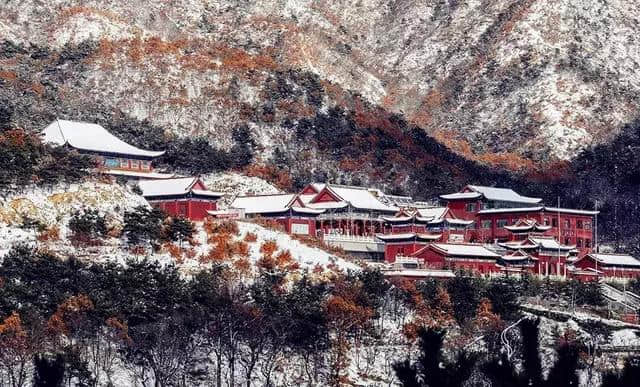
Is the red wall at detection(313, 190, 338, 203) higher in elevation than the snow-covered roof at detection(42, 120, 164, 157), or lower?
lower

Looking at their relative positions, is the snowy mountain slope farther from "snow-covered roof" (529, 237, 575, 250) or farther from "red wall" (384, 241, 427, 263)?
"snow-covered roof" (529, 237, 575, 250)

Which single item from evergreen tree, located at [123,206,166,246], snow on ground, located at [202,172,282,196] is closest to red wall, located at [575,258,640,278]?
snow on ground, located at [202,172,282,196]

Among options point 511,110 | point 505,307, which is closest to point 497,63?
point 511,110

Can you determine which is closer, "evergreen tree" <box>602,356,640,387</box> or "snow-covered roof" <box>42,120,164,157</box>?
"evergreen tree" <box>602,356,640,387</box>

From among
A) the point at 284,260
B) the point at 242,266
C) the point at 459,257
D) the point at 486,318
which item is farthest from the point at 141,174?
the point at 486,318

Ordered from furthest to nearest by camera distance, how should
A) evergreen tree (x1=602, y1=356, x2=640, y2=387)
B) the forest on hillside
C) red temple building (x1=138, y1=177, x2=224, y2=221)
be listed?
1. red temple building (x1=138, y1=177, x2=224, y2=221)
2. the forest on hillside
3. evergreen tree (x1=602, y1=356, x2=640, y2=387)

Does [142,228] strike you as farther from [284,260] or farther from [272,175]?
[272,175]
